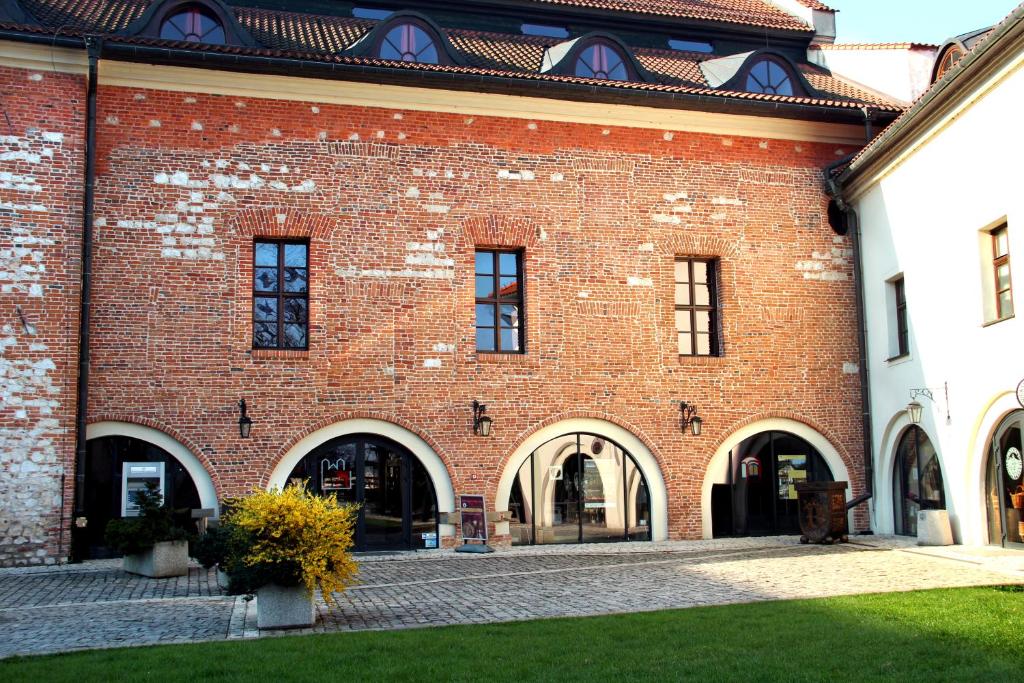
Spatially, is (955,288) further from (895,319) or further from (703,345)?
(703,345)

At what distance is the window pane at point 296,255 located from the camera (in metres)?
17.0

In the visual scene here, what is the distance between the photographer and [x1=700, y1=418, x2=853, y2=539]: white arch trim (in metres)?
17.9

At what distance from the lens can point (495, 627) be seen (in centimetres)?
937

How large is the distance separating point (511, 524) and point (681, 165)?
21.9ft

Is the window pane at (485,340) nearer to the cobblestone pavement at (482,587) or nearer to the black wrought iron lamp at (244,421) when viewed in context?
the cobblestone pavement at (482,587)

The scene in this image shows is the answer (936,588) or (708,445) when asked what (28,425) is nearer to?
(708,445)

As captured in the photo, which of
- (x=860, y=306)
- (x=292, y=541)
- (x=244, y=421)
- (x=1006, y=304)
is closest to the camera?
(x=292, y=541)

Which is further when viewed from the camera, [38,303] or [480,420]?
[480,420]

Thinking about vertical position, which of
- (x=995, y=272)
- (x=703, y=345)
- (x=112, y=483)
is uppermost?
(x=995, y=272)

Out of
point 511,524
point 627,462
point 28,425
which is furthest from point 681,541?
point 28,425

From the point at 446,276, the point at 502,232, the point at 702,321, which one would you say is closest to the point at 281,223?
the point at 446,276

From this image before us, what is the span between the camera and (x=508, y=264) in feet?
58.7

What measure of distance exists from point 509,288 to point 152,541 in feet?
23.0

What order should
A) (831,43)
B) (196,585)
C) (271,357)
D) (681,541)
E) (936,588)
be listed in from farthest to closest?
(831,43) → (681,541) → (271,357) → (196,585) → (936,588)
